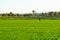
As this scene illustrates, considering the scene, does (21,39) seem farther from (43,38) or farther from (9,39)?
(43,38)

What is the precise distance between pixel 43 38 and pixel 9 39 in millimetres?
2046

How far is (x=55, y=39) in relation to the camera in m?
9.09

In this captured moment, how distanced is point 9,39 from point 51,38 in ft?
7.82

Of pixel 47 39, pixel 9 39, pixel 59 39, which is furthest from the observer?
pixel 9 39

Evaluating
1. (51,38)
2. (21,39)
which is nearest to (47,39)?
(51,38)

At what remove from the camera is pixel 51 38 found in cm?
928

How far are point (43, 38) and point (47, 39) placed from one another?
0.61 ft

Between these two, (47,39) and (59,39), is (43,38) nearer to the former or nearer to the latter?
(47,39)

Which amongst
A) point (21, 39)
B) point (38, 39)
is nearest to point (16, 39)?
point (21, 39)

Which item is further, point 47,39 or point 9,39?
point 9,39

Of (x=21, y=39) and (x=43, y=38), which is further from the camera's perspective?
(x=21, y=39)

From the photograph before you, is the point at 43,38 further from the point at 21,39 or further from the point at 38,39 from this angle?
the point at 21,39

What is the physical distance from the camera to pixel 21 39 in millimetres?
10758

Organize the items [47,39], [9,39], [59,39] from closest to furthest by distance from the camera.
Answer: [59,39] < [47,39] < [9,39]
